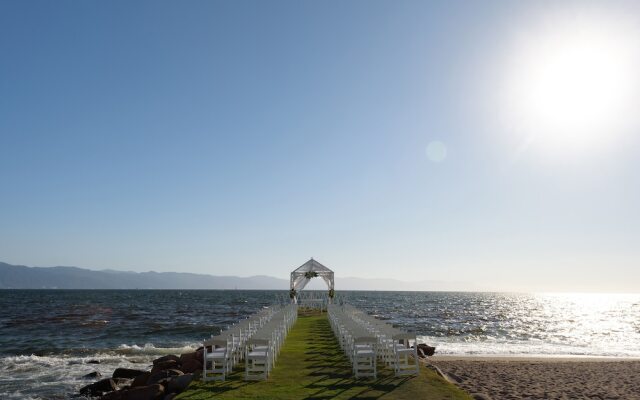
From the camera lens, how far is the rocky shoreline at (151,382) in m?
10.3

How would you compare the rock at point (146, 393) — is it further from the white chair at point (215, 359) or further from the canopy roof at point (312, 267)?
the canopy roof at point (312, 267)

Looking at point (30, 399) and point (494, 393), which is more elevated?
point (494, 393)

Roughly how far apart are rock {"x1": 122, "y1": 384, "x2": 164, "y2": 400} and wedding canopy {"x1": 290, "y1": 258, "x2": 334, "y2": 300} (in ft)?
61.8

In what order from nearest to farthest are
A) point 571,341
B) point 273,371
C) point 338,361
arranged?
point 273,371
point 338,361
point 571,341

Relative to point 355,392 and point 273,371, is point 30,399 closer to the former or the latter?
point 273,371

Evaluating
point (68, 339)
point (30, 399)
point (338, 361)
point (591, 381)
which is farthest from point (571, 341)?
point (68, 339)

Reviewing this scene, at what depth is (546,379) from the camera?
45.1ft

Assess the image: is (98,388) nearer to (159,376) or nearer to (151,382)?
(151,382)

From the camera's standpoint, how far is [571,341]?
92.7 ft

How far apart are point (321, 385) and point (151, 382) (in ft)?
18.4

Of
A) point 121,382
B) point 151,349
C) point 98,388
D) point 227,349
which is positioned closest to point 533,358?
point 227,349

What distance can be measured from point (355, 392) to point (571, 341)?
2515 cm

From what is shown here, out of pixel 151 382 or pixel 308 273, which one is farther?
pixel 308 273

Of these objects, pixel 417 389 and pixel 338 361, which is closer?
pixel 417 389
